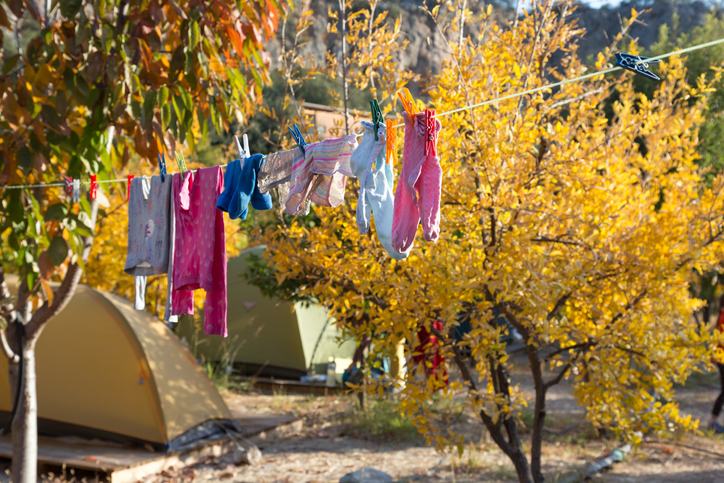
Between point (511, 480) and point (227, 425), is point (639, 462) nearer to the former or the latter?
point (511, 480)

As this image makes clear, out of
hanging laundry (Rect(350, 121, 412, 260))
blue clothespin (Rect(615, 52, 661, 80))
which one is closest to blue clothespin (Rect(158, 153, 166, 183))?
hanging laundry (Rect(350, 121, 412, 260))

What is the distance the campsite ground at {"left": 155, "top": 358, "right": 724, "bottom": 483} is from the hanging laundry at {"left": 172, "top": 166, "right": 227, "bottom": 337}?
2472 millimetres

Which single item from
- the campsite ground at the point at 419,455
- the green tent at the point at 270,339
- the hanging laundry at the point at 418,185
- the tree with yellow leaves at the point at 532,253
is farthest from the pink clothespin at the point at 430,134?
the green tent at the point at 270,339

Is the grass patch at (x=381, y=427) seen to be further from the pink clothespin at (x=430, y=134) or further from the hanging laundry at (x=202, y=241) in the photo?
the pink clothespin at (x=430, y=134)

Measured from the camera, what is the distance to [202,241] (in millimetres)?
2568

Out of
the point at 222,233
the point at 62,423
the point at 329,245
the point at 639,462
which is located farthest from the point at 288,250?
the point at 639,462

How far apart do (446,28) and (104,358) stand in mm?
3832

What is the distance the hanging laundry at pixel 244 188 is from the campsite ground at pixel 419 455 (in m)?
2.95

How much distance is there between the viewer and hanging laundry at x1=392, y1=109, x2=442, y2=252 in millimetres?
1875

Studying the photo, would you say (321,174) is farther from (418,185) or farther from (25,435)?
(25,435)

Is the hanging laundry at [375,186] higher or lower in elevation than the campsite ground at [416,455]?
higher

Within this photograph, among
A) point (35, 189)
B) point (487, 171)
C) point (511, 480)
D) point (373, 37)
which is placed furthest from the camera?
point (511, 480)

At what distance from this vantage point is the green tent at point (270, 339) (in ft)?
27.9

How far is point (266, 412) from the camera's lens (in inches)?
268
